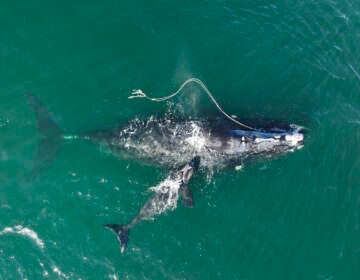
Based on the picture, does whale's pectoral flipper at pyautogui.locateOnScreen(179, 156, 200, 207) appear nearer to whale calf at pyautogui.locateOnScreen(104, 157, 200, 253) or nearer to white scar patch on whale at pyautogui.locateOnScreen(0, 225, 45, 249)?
whale calf at pyautogui.locateOnScreen(104, 157, 200, 253)

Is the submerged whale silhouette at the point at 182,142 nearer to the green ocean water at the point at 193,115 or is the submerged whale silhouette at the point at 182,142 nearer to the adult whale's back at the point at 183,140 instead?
the adult whale's back at the point at 183,140

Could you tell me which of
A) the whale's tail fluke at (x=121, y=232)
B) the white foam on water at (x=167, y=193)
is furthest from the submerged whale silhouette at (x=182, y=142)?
Answer: the whale's tail fluke at (x=121, y=232)

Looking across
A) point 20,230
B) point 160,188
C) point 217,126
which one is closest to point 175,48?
point 217,126

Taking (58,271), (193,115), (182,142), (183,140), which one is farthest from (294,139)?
(58,271)

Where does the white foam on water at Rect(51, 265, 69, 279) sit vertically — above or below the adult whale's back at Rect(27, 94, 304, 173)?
below

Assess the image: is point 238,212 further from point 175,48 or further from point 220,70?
point 175,48

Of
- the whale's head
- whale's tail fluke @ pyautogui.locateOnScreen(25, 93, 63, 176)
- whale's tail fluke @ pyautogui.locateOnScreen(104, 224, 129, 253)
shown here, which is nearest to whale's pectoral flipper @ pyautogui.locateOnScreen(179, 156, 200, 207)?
whale's tail fluke @ pyautogui.locateOnScreen(104, 224, 129, 253)
